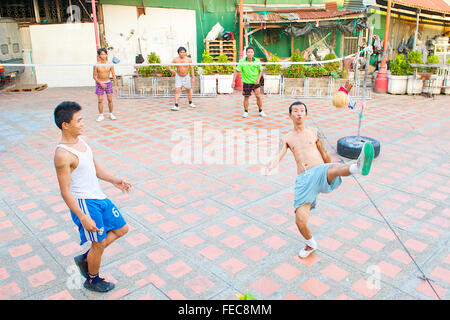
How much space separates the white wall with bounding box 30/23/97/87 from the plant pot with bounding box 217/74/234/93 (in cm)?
569

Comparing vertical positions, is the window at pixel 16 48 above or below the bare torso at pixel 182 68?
above

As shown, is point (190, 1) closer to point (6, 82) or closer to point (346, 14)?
point (346, 14)

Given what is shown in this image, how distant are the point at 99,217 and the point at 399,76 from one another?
1302 centimetres

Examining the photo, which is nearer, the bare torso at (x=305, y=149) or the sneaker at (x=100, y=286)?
the sneaker at (x=100, y=286)

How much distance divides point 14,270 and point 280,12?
1579cm

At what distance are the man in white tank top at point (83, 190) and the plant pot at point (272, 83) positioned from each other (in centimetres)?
1069

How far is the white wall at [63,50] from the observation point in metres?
15.1

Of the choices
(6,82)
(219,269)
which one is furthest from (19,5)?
(219,269)

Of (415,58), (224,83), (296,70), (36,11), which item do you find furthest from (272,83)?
(36,11)

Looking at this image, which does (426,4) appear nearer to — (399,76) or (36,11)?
(399,76)

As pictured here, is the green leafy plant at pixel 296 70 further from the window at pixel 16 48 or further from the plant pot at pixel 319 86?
the window at pixel 16 48

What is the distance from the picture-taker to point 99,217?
3158 mm

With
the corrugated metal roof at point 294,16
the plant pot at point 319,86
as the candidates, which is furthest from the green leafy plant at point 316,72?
the corrugated metal roof at point 294,16

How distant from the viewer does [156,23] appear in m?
16.0
